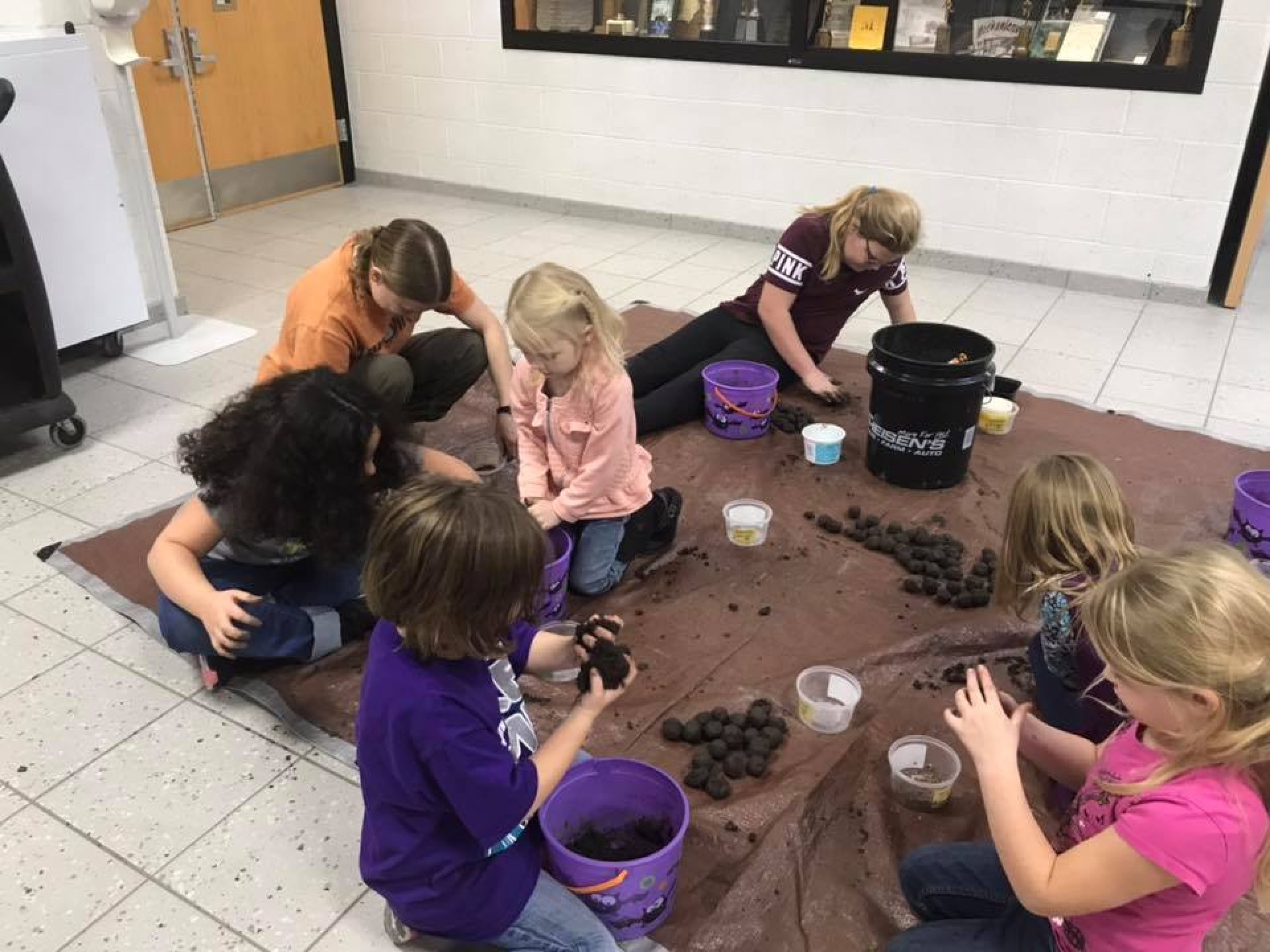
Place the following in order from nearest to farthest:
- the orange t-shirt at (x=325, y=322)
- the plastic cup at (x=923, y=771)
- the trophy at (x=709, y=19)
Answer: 1. the plastic cup at (x=923, y=771)
2. the orange t-shirt at (x=325, y=322)
3. the trophy at (x=709, y=19)

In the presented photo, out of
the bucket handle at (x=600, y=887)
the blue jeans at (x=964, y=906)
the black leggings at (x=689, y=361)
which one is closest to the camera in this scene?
the blue jeans at (x=964, y=906)

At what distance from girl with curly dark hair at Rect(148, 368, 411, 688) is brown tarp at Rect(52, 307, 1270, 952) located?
15 centimetres

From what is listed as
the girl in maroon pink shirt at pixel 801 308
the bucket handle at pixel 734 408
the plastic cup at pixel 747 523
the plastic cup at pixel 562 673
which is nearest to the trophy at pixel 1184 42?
the girl in maroon pink shirt at pixel 801 308

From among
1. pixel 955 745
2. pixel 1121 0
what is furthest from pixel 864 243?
pixel 1121 0

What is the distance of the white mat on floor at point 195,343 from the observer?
147 inches

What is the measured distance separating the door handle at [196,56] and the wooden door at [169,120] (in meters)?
0.06

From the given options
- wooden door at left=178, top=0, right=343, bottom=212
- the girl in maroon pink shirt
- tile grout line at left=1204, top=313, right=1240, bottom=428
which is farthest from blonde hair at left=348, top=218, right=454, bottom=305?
wooden door at left=178, top=0, right=343, bottom=212

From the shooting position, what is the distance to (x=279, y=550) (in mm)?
2043

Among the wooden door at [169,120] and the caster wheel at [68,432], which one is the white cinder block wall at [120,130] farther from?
the wooden door at [169,120]

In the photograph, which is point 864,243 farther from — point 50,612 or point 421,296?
point 50,612

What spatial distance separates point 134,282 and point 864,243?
8.31ft

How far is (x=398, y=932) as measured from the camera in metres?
1.53

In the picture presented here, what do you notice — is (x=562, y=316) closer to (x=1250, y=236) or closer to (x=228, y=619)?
(x=228, y=619)

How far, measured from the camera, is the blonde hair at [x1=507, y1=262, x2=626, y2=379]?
205 cm
